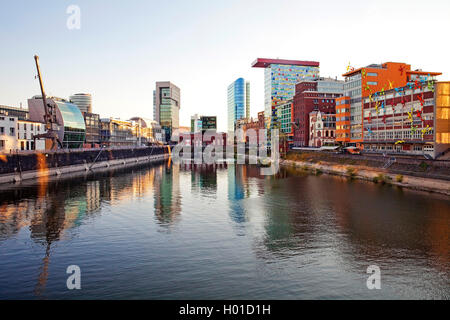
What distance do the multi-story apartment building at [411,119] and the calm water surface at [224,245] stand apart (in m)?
34.6

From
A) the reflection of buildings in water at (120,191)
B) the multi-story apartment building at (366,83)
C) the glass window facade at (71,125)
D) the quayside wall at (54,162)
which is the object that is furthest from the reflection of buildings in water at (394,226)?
the glass window facade at (71,125)

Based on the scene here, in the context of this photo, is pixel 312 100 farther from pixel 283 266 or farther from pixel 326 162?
pixel 283 266

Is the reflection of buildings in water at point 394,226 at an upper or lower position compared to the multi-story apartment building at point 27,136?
lower

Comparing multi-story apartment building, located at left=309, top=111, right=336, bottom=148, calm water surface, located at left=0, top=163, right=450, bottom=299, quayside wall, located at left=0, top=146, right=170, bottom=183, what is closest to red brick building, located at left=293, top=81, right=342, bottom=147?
multi-story apartment building, located at left=309, top=111, right=336, bottom=148

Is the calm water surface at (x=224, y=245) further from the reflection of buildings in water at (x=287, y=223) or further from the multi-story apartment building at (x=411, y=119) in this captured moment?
the multi-story apartment building at (x=411, y=119)

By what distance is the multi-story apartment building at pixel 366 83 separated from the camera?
126 meters

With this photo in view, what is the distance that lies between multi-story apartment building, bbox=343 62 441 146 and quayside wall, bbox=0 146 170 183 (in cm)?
8659

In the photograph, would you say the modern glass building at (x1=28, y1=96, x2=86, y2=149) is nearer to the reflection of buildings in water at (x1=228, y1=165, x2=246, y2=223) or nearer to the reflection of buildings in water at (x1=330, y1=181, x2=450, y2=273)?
the reflection of buildings in water at (x1=228, y1=165, x2=246, y2=223)

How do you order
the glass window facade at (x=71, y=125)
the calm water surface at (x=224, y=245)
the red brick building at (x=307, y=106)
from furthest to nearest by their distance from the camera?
the red brick building at (x=307, y=106), the glass window facade at (x=71, y=125), the calm water surface at (x=224, y=245)

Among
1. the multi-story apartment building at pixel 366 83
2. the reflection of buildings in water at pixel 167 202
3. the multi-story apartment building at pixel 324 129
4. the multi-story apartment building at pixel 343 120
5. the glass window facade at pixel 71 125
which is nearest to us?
the reflection of buildings in water at pixel 167 202

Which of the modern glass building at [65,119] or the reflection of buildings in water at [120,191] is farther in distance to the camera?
the modern glass building at [65,119]

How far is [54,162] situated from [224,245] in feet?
242

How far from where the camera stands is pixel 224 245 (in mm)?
32781

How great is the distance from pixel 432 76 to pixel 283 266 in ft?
481
